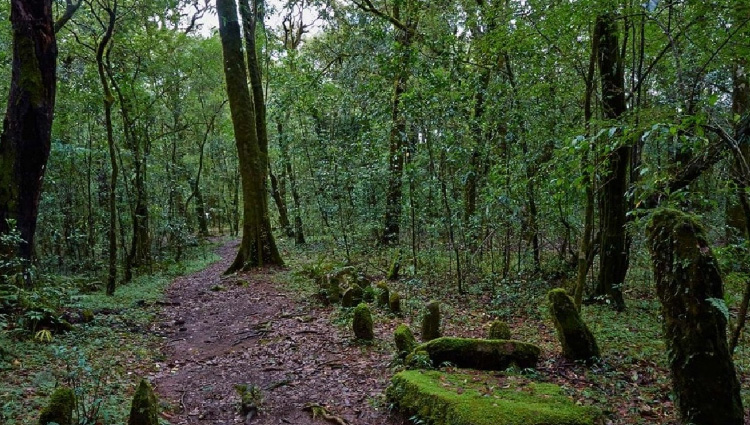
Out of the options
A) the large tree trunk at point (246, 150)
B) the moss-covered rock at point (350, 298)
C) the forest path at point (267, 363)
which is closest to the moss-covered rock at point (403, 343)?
the forest path at point (267, 363)

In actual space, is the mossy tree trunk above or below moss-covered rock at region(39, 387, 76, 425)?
above

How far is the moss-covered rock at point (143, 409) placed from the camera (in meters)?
A: 4.30

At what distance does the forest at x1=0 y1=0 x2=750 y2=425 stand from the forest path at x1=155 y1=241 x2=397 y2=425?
2.1 inches

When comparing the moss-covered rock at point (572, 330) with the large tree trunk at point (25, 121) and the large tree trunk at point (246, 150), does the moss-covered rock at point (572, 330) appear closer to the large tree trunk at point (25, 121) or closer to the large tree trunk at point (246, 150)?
the large tree trunk at point (25, 121)

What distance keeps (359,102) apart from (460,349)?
10288 millimetres

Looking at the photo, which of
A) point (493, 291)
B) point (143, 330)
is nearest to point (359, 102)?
point (493, 291)

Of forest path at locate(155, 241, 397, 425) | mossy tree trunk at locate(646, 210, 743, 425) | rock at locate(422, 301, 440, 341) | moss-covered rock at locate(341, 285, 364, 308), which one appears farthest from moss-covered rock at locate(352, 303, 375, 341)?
mossy tree trunk at locate(646, 210, 743, 425)

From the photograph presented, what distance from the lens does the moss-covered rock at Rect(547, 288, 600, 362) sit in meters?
6.18

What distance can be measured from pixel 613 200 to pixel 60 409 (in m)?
9.73

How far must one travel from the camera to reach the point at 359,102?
47.5 ft

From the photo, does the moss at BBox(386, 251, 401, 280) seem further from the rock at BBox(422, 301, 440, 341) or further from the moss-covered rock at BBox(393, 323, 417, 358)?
the moss-covered rock at BBox(393, 323, 417, 358)

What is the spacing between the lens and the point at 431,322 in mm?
7285

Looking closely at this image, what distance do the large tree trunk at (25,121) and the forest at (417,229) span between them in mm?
42

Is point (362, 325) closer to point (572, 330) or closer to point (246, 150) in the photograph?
point (572, 330)
